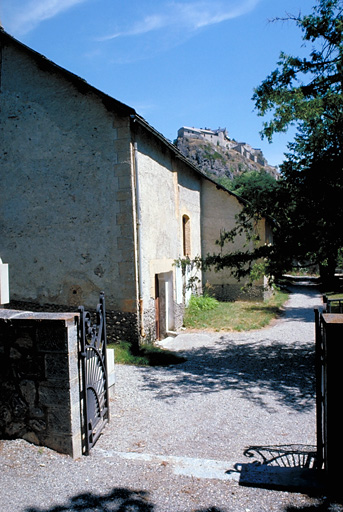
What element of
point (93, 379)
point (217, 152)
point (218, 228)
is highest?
point (217, 152)

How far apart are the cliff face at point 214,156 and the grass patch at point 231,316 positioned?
65.1 metres

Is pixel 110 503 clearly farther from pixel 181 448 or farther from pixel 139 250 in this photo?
pixel 139 250

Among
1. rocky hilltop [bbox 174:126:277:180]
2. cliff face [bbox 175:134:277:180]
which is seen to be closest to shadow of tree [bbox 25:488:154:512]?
rocky hilltop [bbox 174:126:277:180]

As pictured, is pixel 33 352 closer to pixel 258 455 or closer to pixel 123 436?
pixel 123 436

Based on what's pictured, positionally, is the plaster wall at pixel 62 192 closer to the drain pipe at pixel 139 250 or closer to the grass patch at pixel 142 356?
the drain pipe at pixel 139 250

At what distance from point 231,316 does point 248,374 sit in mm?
6136

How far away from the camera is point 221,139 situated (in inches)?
4026

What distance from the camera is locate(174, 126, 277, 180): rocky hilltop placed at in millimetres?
84812

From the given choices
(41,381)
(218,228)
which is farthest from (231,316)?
(41,381)

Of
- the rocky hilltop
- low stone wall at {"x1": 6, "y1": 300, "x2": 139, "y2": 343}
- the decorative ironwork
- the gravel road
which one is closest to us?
the gravel road

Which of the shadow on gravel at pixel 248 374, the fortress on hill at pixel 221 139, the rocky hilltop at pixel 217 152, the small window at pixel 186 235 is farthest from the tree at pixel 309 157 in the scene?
the fortress on hill at pixel 221 139

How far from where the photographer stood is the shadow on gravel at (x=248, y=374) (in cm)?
607

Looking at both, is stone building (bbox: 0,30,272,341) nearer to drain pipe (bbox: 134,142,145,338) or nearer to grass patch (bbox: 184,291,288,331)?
drain pipe (bbox: 134,142,145,338)

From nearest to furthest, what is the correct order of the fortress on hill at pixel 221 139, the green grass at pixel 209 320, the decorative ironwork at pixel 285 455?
the decorative ironwork at pixel 285 455, the green grass at pixel 209 320, the fortress on hill at pixel 221 139
